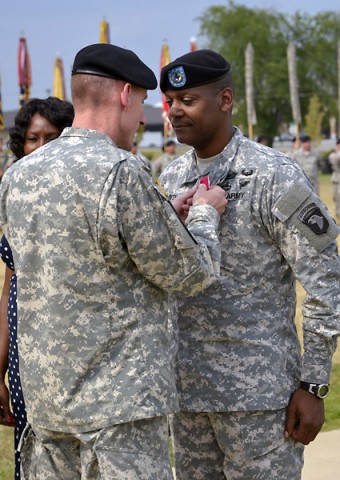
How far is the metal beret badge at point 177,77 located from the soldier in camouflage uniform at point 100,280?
479mm

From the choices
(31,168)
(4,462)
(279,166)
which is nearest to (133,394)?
(31,168)

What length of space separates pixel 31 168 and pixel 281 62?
69326 millimetres

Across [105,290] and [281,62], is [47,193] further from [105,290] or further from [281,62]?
[281,62]

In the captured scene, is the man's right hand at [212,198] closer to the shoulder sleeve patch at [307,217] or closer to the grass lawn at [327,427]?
the shoulder sleeve patch at [307,217]

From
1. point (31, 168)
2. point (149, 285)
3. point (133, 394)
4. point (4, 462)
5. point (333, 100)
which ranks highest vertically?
point (333, 100)

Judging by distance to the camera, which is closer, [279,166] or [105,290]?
[105,290]

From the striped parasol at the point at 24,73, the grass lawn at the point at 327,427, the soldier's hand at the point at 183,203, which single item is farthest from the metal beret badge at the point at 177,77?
the striped parasol at the point at 24,73

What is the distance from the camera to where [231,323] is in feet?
10.9

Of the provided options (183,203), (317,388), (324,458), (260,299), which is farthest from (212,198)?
(324,458)

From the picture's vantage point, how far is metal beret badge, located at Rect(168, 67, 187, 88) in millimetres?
3326

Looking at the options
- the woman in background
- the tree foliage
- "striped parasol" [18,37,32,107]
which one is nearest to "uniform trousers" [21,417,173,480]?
the woman in background

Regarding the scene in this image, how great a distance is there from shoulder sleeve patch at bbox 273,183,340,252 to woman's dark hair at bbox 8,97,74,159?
1.25m

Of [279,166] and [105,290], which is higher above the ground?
[279,166]

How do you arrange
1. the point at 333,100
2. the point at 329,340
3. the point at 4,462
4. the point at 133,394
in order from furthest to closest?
the point at 333,100 < the point at 4,462 < the point at 329,340 < the point at 133,394
